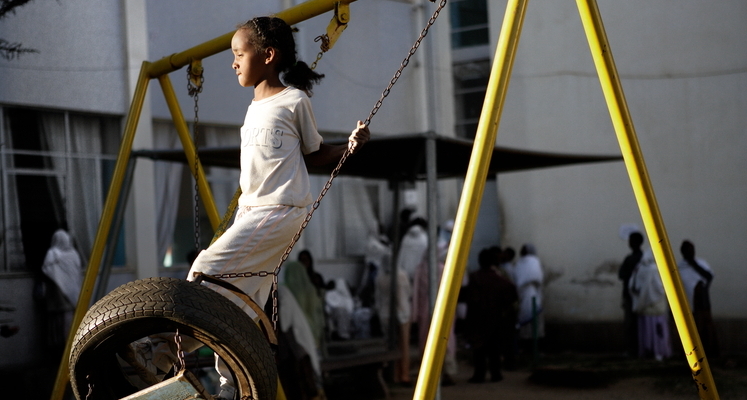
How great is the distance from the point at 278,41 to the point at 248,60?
13 centimetres

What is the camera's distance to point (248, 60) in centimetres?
332

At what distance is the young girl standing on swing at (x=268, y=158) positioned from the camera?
3.15 metres

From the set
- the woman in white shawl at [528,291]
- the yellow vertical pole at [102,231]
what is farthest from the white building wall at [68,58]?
the woman in white shawl at [528,291]

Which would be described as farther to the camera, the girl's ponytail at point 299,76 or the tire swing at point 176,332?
the girl's ponytail at point 299,76

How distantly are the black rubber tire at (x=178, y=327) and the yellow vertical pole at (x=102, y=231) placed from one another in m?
1.91

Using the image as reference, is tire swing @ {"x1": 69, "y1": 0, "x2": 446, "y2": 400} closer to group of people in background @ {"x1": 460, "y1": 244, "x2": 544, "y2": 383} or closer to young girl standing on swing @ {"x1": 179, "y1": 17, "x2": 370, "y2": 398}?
young girl standing on swing @ {"x1": 179, "y1": 17, "x2": 370, "y2": 398}

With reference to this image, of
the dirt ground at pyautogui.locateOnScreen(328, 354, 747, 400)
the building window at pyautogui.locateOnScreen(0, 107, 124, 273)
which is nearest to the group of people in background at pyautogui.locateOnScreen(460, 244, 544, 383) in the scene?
the dirt ground at pyautogui.locateOnScreen(328, 354, 747, 400)

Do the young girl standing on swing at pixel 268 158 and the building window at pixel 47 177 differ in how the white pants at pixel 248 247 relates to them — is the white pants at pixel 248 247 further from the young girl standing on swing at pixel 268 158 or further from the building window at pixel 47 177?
the building window at pixel 47 177

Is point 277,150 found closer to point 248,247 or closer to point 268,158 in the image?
point 268,158

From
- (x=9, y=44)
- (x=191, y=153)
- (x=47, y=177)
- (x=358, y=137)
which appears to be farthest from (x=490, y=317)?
(x=358, y=137)

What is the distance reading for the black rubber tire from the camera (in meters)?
2.79

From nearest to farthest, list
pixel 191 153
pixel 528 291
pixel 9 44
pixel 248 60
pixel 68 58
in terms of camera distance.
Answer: pixel 248 60 → pixel 191 153 → pixel 9 44 → pixel 68 58 → pixel 528 291

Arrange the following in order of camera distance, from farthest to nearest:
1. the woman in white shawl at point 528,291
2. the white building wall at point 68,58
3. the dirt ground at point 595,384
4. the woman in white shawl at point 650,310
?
the woman in white shawl at point 528,291 → the woman in white shawl at point 650,310 → the dirt ground at point 595,384 → the white building wall at point 68,58

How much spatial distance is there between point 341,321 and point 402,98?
364cm
